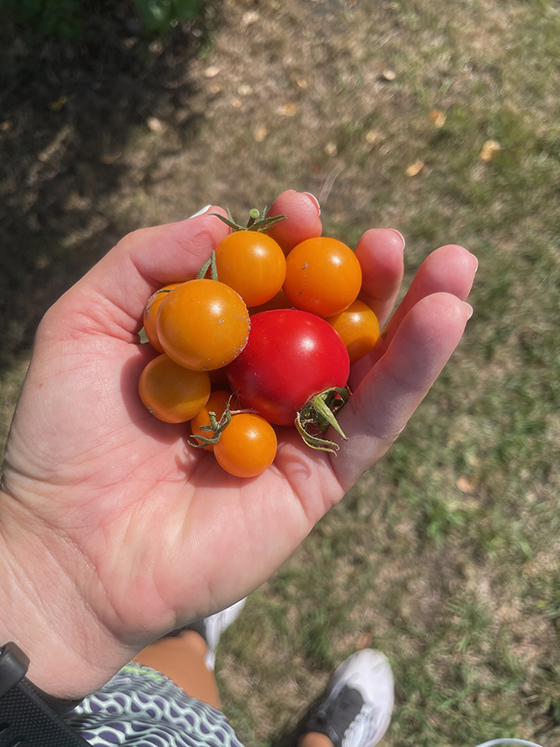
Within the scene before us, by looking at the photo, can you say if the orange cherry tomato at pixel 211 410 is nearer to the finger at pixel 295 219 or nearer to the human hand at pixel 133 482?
the human hand at pixel 133 482

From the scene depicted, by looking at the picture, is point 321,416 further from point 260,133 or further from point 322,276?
point 260,133

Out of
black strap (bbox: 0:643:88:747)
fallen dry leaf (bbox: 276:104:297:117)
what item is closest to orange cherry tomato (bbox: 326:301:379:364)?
black strap (bbox: 0:643:88:747)

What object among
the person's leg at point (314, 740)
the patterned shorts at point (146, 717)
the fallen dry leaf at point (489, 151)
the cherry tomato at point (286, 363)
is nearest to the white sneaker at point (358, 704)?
the person's leg at point (314, 740)

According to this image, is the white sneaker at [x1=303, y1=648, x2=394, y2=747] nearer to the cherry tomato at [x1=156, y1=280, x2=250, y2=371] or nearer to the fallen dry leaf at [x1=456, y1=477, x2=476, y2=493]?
the fallen dry leaf at [x1=456, y1=477, x2=476, y2=493]

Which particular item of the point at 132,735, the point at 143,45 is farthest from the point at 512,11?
the point at 132,735

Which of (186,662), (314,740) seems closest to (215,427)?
(186,662)
